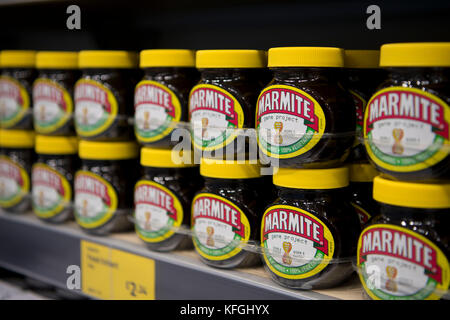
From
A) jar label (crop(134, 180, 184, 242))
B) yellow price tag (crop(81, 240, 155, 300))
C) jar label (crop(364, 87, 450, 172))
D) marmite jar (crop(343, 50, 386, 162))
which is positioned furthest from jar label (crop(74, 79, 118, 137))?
jar label (crop(364, 87, 450, 172))

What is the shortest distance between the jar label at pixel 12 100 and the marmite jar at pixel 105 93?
365 mm

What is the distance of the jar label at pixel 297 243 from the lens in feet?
3.48

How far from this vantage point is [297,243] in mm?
1070

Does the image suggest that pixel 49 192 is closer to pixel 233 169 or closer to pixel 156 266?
pixel 156 266

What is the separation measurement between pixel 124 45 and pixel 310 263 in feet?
3.84

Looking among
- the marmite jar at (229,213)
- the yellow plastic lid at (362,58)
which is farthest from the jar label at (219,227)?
the yellow plastic lid at (362,58)

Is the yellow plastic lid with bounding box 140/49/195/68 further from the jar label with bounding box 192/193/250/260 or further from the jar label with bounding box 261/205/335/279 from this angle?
the jar label with bounding box 261/205/335/279

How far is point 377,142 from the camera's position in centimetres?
96

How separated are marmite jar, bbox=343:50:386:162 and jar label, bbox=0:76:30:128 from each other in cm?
114

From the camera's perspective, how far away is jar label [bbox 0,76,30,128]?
1805mm

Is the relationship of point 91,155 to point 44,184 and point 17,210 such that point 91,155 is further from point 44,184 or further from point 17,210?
point 17,210

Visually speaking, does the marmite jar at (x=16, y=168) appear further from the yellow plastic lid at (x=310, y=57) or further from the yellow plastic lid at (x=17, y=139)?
the yellow plastic lid at (x=310, y=57)

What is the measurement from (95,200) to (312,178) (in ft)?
2.36

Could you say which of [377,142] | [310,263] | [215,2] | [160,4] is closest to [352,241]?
[310,263]
